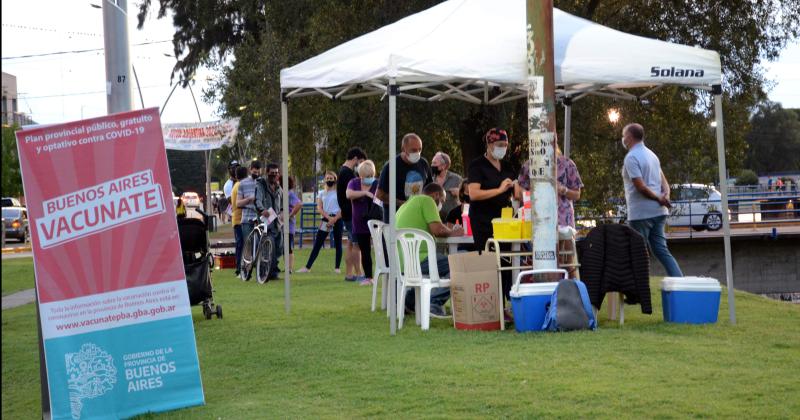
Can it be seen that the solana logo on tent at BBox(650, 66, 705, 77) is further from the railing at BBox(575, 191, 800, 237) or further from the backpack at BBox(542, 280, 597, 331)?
the railing at BBox(575, 191, 800, 237)

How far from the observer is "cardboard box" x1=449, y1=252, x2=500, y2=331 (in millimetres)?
10320

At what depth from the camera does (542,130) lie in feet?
34.2

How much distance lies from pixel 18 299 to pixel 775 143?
334ft

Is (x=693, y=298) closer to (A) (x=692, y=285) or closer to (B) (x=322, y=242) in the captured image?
(A) (x=692, y=285)

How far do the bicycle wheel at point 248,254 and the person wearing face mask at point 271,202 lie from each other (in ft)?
1.09

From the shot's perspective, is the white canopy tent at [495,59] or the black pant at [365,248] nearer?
the white canopy tent at [495,59]

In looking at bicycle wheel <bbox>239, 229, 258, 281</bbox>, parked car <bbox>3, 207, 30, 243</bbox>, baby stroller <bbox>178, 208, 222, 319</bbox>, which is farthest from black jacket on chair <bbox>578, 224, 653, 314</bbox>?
parked car <bbox>3, 207, 30, 243</bbox>

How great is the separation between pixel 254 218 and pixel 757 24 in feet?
41.5

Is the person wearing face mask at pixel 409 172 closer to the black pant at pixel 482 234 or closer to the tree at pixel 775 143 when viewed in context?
the black pant at pixel 482 234

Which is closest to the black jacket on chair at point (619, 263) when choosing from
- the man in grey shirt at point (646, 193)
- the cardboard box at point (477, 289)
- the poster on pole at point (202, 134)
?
the cardboard box at point (477, 289)

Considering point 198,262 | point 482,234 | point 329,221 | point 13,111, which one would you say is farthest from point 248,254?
point 13,111

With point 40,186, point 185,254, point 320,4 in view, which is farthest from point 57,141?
point 320,4

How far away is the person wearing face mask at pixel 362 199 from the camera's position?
51.7 feet

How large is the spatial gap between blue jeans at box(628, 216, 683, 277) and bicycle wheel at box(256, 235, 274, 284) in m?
7.58
